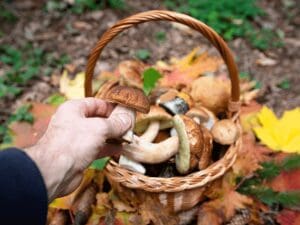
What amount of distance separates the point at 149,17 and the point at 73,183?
0.73m

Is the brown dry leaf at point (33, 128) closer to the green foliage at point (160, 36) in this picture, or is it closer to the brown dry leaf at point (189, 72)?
the brown dry leaf at point (189, 72)

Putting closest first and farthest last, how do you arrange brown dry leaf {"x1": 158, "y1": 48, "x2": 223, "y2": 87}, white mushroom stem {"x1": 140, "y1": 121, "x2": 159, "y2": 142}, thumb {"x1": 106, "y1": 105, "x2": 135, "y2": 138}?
thumb {"x1": 106, "y1": 105, "x2": 135, "y2": 138}, white mushroom stem {"x1": 140, "y1": 121, "x2": 159, "y2": 142}, brown dry leaf {"x1": 158, "y1": 48, "x2": 223, "y2": 87}

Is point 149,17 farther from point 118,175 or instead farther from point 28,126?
point 28,126

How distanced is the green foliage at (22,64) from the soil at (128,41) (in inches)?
2.2

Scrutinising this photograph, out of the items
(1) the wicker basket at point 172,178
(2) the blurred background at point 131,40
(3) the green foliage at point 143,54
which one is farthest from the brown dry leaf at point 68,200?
(3) the green foliage at point 143,54

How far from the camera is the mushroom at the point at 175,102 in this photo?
2043mm

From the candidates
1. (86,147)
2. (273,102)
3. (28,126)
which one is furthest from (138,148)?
(273,102)

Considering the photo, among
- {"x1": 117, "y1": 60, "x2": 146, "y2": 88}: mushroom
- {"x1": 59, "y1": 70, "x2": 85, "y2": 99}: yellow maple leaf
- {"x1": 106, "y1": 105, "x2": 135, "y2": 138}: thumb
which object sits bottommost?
{"x1": 59, "y1": 70, "x2": 85, "y2": 99}: yellow maple leaf

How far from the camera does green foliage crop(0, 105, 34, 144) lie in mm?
2520

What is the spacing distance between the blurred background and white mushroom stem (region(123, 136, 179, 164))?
44.5 inches

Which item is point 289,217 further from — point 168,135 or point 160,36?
point 160,36

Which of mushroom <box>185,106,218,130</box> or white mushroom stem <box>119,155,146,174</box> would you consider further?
mushroom <box>185,106,218,130</box>

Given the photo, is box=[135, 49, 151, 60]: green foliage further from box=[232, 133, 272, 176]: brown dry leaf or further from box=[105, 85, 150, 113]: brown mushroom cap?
box=[105, 85, 150, 113]: brown mushroom cap

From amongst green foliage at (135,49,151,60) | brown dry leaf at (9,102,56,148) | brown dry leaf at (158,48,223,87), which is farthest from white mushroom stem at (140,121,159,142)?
green foliage at (135,49,151,60)
